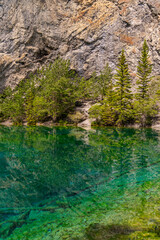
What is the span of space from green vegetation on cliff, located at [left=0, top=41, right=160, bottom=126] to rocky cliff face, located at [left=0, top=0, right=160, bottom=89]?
692cm

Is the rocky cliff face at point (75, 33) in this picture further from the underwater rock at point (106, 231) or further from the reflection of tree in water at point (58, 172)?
the underwater rock at point (106, 231)

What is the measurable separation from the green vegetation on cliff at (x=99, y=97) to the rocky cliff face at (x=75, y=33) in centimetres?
692

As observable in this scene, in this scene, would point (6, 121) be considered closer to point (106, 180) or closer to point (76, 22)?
point (76, 22)

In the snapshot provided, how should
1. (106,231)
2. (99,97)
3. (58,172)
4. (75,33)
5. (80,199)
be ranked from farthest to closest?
(75,33) < (99,97) < (58,172) < (80,199) < (106,231)

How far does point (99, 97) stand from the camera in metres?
57.5

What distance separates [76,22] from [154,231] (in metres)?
73.8

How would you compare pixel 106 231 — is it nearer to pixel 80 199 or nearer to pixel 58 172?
pixel 80 199

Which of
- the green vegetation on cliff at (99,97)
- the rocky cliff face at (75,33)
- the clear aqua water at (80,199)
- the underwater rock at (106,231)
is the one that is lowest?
the clear aqua water at (80,199)

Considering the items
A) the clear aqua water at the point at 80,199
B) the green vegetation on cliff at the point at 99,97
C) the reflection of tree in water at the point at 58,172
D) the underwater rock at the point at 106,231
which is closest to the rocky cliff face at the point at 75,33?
the green vegetation on cliff at the point at 99,97

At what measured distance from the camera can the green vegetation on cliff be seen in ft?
134

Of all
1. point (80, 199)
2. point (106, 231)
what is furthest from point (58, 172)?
point (106, 231)

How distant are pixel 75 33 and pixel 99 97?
27277 mm

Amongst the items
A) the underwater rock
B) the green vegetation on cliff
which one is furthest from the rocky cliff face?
the underwater rock

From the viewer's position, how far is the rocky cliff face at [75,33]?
58.9 meters
